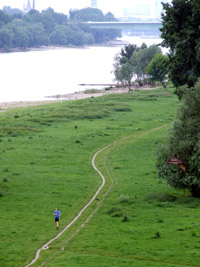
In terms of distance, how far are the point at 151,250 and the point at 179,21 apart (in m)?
29.3

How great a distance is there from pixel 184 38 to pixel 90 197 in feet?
63.0

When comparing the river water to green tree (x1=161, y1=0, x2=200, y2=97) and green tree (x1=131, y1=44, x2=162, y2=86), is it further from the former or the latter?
green tree (x1=161, y1=0, x2=200, y2=97)

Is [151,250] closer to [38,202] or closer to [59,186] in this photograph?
[38,202]

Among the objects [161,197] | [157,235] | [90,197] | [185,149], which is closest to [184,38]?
[185,149]

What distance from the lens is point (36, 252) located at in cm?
2716

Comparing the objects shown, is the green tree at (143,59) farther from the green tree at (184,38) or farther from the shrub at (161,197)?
the shrub at (161,197)

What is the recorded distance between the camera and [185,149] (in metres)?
36.1

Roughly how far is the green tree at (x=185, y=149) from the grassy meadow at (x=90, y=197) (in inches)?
55.2

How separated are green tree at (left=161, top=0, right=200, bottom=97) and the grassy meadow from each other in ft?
26.0

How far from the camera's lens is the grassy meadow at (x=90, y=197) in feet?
87.5

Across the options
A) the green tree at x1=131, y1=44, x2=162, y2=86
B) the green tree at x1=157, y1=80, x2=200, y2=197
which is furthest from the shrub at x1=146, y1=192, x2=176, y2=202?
the green tree at x1=131, y1=44, x2=162, y2=86

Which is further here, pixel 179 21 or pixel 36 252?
pixel 179 21

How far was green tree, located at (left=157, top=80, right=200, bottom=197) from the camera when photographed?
35438mm

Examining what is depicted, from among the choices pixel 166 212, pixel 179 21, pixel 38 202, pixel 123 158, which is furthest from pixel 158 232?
pixel 179 21
